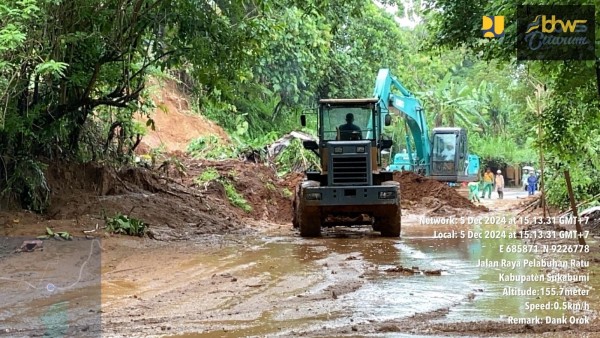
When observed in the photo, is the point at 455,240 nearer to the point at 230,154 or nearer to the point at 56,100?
the point at 56,100

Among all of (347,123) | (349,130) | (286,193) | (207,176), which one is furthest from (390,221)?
(286,193)

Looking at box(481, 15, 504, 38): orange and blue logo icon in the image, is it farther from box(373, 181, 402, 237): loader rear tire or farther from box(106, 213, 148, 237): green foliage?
box(106, 213, 148, 237): green foliage

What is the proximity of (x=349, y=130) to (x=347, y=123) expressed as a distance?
0.19m

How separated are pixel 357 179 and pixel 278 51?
14301 mm

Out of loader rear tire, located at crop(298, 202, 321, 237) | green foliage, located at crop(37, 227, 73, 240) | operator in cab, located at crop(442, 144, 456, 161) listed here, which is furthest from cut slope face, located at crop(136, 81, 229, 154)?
green foliage, located at crop(37, 227, 73, 240)

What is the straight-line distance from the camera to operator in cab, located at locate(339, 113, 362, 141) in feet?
48.4

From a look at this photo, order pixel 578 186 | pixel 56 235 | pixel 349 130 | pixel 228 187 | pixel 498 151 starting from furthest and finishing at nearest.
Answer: pixel 498 151 → pixel 228 187 → pixel 578 186 → pixel 349 130 → pixel 56 235

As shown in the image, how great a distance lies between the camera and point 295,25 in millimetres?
22219

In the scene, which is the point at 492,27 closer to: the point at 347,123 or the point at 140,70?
the point at 347,123

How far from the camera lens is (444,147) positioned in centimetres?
3031

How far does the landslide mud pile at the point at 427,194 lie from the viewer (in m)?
22.6

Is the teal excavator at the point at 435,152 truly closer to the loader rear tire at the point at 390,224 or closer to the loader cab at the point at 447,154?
the loader cab at the point at 447,154

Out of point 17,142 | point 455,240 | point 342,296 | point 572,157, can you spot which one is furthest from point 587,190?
point 17,142

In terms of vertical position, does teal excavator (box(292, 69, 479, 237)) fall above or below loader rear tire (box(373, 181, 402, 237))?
above
